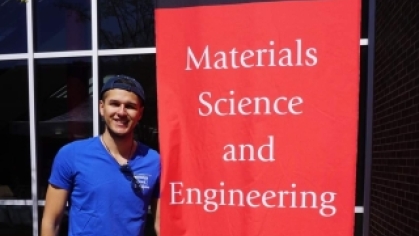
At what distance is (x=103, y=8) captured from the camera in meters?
5.09

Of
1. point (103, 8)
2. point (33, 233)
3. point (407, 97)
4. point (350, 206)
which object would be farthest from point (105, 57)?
point (350, 206)

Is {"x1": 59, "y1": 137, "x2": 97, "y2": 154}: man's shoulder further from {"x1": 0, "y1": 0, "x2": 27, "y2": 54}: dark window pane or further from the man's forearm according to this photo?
{"x1": 0, "y1": 0, "x2": 27, "y2": 54}: dark window pane

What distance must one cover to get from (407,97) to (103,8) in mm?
3218

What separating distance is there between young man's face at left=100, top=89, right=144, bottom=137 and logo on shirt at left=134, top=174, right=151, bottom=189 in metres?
0.23

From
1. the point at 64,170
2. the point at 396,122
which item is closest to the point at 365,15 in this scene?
the point at 396,122

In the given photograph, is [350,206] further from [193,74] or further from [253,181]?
[193,74]

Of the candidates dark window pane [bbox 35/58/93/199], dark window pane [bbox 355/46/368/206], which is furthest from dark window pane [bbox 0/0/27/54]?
dark window pane [bbox 355/46/368/206]

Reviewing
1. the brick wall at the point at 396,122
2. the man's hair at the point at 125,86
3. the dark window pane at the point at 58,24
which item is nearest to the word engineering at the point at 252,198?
the man's hair at the point at 125,86

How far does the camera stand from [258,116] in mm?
2459

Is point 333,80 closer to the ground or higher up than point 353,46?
closer to the ground

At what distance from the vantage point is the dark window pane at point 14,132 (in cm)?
526

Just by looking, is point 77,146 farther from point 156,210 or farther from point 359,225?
point 359,225

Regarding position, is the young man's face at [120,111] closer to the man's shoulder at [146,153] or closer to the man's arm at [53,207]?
the man's shoulder at [146,153]

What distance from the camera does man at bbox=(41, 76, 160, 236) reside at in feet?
7.24
